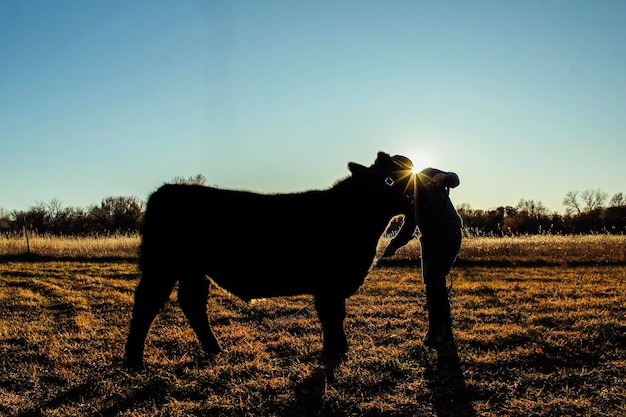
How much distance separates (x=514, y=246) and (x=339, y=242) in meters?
17.5

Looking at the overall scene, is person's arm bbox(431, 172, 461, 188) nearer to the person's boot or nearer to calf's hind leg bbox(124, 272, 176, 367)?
the person's boot

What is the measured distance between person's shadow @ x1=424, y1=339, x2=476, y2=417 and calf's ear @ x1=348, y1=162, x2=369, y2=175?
2.40 m

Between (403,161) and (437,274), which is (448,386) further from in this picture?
(403,161)

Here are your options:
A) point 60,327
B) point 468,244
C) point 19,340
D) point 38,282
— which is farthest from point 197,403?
point 468,244

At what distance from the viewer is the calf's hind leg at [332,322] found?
533 cm

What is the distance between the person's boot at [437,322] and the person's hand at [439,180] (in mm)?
1539

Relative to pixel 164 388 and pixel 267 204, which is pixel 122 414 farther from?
pixel 267 204

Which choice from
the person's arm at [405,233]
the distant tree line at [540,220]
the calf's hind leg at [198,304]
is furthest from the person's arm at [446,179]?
the distant tree line at [540,220]

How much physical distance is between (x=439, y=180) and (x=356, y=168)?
42.7 inches

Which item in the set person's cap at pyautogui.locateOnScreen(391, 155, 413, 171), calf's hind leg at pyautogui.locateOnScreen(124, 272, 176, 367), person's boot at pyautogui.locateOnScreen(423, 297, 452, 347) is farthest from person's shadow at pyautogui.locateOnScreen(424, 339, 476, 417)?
calf's hind leg at pyautogui.locateOnScreen(124, 272, 176, 367)

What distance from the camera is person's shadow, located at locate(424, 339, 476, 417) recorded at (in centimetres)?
417

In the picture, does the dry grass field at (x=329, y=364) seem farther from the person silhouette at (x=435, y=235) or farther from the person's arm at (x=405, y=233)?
the person's arm at (x=405, y=233)

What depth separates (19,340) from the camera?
7004 mm

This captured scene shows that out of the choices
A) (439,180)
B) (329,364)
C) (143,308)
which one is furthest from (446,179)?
(143,308)
